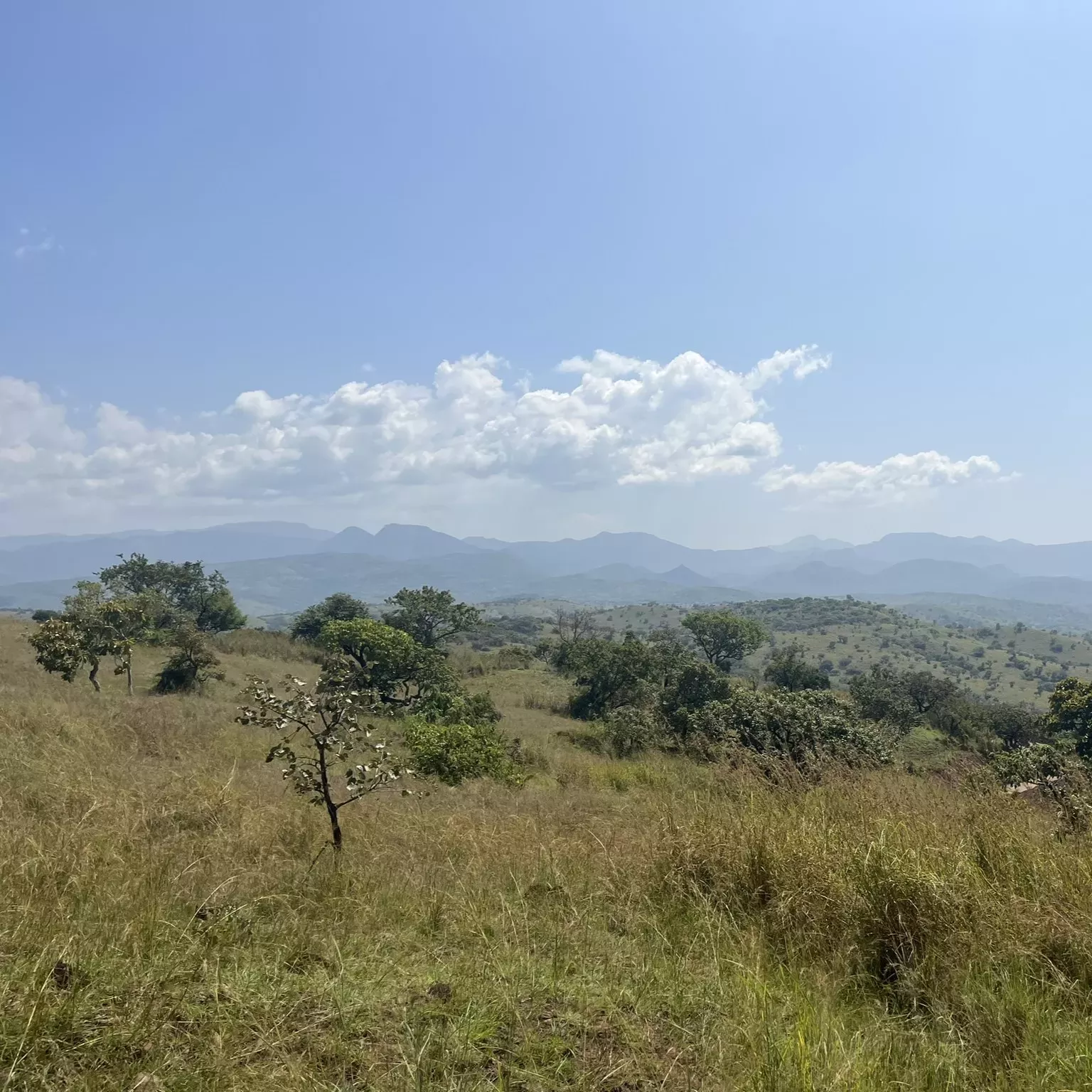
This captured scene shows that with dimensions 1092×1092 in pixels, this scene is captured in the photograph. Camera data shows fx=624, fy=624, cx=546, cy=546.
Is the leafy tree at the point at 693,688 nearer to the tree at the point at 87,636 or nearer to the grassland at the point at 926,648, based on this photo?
the tree at the point at 87,636

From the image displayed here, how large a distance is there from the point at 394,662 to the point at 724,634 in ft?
157

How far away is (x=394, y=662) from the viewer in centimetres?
3148

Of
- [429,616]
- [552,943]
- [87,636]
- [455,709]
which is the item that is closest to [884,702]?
[455,709]

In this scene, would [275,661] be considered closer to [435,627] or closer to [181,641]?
[181,641]

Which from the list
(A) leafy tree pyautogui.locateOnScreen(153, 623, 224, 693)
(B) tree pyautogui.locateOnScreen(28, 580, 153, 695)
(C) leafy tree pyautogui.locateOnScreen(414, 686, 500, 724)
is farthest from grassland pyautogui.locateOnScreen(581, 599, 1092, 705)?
(B) tree pyautogui.locateOnScreen(28, 580, 153, 695)

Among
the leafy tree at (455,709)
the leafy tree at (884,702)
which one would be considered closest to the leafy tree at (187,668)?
the leafy tree at (455,709)

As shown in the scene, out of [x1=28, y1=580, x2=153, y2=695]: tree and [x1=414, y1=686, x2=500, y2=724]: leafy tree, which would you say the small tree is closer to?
[x1=414, y1=686, x2=500, y2=724]: leafy tree

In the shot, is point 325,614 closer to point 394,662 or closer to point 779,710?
point 394,662

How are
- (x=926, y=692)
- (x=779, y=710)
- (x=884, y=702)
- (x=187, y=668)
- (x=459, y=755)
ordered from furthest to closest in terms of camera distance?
1. (x=926, y=692)
2. (x=884, y=702)
3. (x=187, y=668)
4. (x=779, y=710)
5. (x=459, y=755)

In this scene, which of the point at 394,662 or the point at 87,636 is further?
the point at 394,662

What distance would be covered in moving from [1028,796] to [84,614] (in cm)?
2753

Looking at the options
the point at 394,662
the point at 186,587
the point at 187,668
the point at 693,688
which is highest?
the point at 186,587

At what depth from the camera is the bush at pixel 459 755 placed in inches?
557

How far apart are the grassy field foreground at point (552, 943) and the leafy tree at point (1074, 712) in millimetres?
33770
